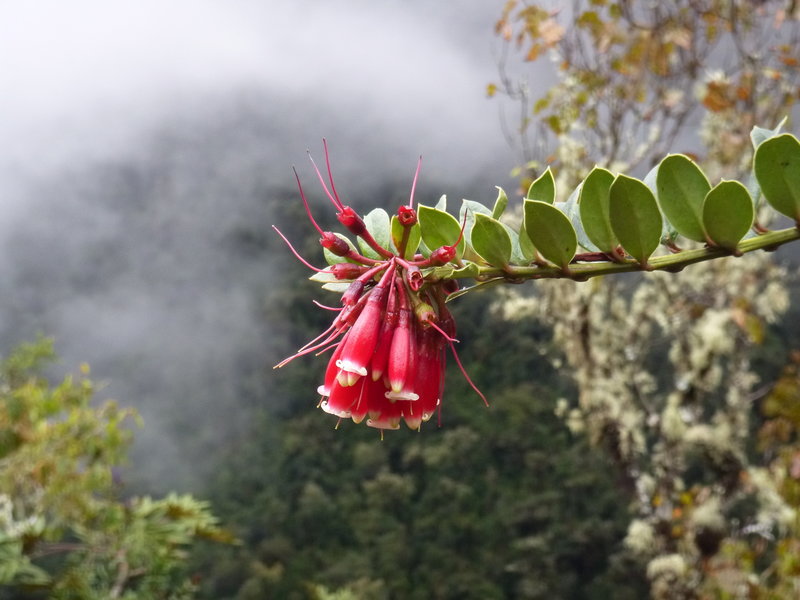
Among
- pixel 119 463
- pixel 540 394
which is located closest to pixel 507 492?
pixel 540 394

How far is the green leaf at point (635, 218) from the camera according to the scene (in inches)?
10.6

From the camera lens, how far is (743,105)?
2.27m

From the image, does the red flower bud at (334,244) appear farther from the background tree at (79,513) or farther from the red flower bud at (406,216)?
the background tree at (79,513)

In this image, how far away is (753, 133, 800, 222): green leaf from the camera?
0.87 feet

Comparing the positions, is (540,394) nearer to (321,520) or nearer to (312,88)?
(321,520)

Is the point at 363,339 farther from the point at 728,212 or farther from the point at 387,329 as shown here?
the point at 728,212

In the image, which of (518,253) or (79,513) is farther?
(79,513)

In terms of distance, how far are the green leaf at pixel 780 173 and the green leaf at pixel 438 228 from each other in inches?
4.9

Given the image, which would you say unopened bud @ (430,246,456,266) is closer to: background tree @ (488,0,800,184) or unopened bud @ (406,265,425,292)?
unopened bud @ (406,265,425,292)

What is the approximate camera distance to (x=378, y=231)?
1.09ft

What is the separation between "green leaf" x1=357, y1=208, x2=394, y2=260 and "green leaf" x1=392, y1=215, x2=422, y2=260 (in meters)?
0.02

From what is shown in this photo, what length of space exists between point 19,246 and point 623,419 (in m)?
8.65

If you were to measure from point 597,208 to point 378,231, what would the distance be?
106mm

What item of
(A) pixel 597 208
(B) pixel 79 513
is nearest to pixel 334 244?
(A) pixel 597 208
